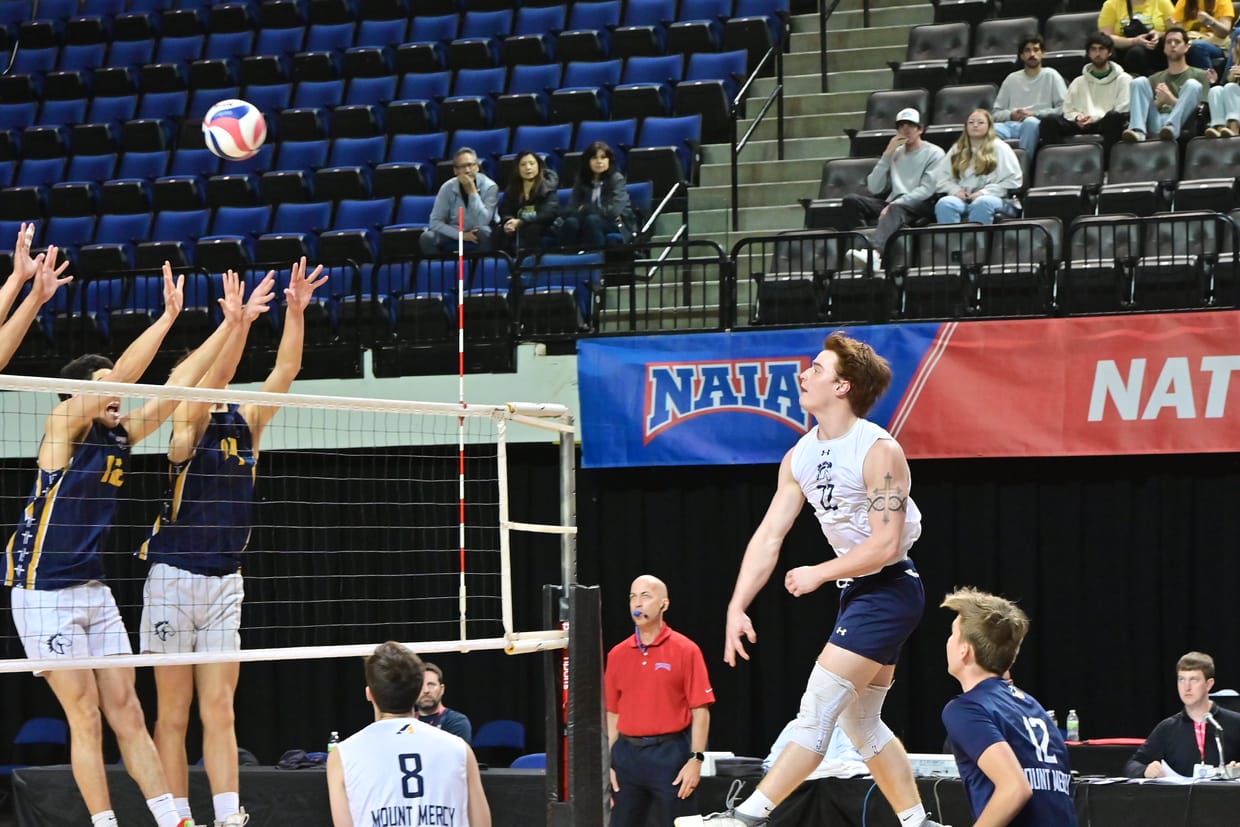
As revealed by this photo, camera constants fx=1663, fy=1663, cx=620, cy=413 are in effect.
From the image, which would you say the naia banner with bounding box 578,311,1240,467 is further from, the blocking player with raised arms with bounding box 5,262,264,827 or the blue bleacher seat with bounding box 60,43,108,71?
the blue bleacher seat with bounding box 60,43,108,71

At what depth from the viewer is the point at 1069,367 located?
437 inches

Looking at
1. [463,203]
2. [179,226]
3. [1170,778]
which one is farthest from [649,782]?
[179,226]

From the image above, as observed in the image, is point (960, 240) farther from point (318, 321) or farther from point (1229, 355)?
point (318, 321)

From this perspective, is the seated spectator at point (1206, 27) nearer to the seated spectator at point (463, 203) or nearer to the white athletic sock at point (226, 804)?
the seated spectator at point (463, 203)

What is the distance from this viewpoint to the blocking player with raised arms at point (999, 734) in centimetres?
497

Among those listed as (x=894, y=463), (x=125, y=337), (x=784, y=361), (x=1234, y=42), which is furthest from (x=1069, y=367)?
(x=125, y=337)

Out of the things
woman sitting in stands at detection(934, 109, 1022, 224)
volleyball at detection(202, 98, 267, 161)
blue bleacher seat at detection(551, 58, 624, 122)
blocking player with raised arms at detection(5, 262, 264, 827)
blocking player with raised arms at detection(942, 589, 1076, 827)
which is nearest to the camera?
blocking player with raised arms at detection(942, 589, 1076, 827)

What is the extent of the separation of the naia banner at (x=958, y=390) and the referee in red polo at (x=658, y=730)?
254cm

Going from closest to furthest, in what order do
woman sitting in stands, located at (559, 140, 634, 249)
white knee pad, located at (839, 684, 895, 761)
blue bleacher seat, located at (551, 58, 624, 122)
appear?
white knee pad, located at (839, 684, 895, 761)
woman sitting in stands, located at (559, 140, 634, 249)
blue bleacher seat, located at (551, 58, 624, 122)

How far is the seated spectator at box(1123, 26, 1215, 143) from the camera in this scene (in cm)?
1294

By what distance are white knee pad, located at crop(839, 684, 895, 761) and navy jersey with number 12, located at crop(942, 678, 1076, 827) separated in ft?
3.20

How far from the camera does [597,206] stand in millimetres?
13047

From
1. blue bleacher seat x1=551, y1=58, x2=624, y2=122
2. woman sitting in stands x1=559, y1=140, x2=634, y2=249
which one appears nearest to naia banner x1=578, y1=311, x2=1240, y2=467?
woman sitting in stands x1=559, y1=140, x2=634, y2=249

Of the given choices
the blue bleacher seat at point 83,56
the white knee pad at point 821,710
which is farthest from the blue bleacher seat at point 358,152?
the white knee pad at point 821,710
